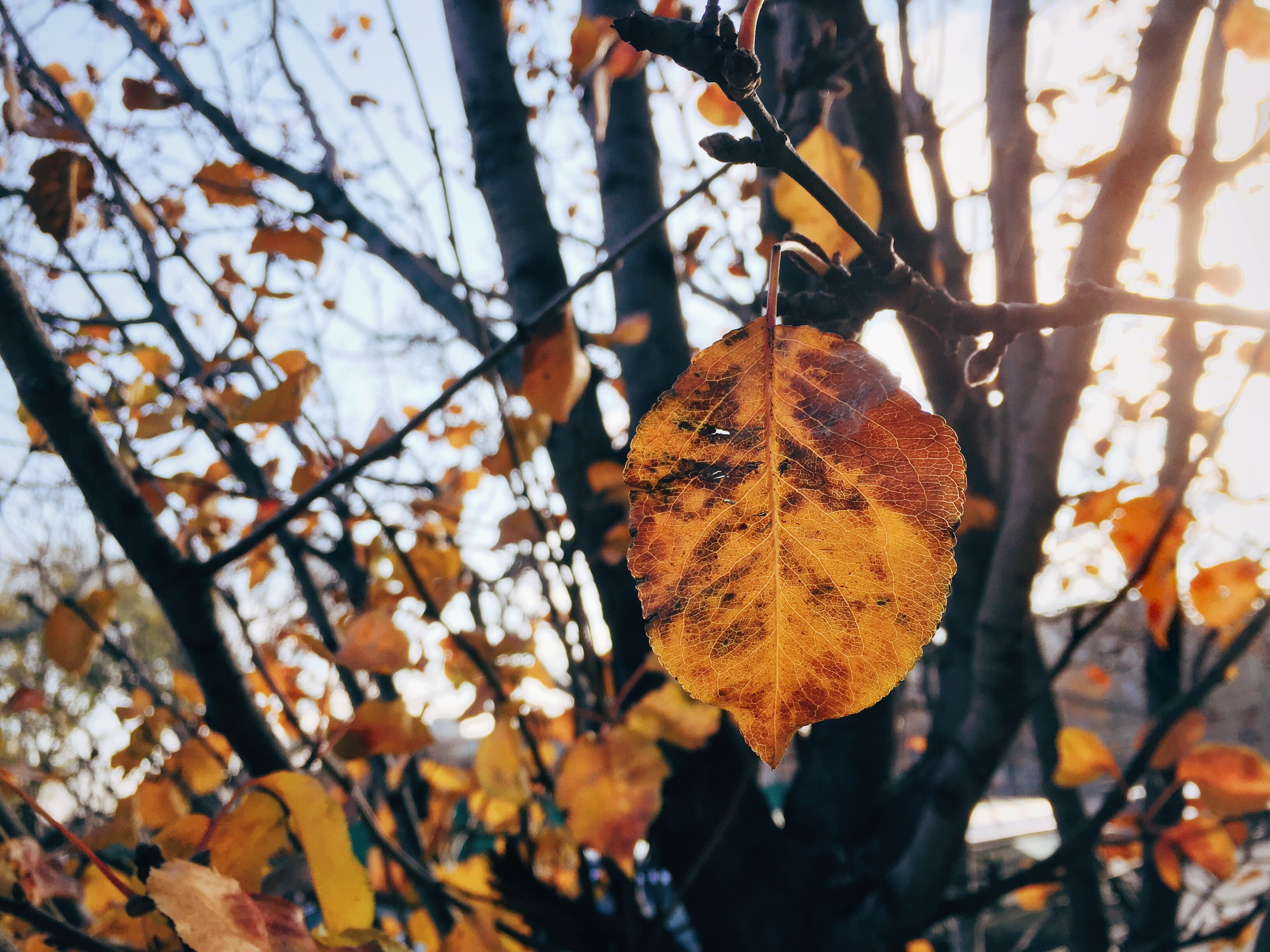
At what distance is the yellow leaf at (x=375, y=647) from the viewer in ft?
2.36

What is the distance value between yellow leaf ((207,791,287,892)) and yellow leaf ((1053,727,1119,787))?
3.59 feet

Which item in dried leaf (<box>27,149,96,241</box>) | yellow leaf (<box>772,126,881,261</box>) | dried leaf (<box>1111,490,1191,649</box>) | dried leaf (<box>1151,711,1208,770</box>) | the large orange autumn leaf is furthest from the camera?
dried leaf (<box>1151,711,1208,770</box>)

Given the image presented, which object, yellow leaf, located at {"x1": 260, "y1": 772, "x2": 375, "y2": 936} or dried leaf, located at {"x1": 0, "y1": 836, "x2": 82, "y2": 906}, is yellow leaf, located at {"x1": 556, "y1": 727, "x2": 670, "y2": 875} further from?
dried leaf, located at {"x1": 0, "y1": 836, "x2": 82, "y2": 906}

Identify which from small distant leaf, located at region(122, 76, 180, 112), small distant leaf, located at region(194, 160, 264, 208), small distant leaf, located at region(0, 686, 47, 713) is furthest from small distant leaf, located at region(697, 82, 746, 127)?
small distant leaf, located at region(0, 686, 47, 713)

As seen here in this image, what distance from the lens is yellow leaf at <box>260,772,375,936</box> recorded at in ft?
1.64

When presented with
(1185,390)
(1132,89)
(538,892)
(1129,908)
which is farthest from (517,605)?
(1132,89)

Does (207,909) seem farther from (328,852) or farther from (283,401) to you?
(283,401)

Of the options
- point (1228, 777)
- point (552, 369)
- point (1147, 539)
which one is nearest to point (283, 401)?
point (552, 369)

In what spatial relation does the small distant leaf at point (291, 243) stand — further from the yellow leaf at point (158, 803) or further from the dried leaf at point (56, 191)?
the yellow leaf at point (158, 803)

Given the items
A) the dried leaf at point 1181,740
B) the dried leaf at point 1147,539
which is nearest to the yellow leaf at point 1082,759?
the dried leaf at point 1181,740

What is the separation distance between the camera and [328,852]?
51 centimetres

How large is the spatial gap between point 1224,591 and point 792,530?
1071mm

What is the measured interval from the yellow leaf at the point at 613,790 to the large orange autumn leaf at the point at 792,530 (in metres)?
0.55

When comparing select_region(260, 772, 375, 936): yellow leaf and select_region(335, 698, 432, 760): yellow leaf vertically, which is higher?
select_region(335, 698, 432, 760): yellow leaf
